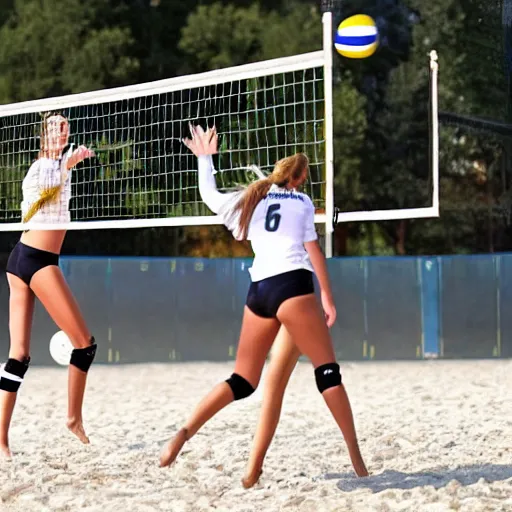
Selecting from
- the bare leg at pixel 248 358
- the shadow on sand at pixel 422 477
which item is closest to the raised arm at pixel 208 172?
the bare leg at pixel 248 358

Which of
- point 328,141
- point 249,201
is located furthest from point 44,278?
point 328,141

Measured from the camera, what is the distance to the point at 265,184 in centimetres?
613

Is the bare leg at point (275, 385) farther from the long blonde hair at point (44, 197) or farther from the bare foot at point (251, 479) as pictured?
the long blonde hair at point (44, 197)

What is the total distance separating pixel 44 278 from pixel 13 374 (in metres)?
0.71

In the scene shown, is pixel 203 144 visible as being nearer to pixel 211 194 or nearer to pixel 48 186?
pixel 211 194

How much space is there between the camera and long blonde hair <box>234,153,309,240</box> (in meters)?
6.07

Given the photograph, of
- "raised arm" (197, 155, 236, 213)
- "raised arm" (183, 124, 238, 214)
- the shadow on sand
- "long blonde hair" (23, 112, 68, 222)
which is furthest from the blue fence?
"raised arm" (197, 155, 236, 213)

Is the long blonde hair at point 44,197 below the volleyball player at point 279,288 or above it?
above

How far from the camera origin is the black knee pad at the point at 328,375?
5.95 meters

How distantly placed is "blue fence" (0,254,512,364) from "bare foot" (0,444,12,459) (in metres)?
7.05

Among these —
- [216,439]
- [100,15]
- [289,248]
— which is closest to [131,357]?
[216,439]

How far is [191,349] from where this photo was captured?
14734 millimetres

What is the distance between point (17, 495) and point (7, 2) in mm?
22720

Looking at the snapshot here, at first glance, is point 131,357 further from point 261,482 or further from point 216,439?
point 261,482
